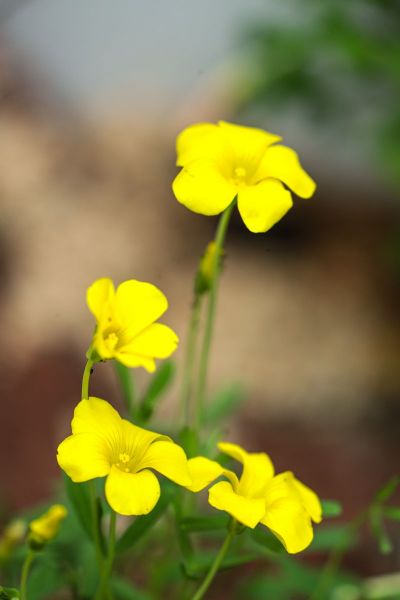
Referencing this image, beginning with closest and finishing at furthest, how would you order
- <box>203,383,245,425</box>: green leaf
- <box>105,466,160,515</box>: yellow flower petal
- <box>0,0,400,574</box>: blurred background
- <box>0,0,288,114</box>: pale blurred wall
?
<box>105,466,160,515</box>: yellow flower petal
<box>203,383,245,425</box>: green leaf
<box>0,0,400,574</box>: blurred background
<box>0,0,288,114</box>: pale blurred wall

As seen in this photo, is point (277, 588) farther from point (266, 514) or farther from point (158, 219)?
point (158, 219)

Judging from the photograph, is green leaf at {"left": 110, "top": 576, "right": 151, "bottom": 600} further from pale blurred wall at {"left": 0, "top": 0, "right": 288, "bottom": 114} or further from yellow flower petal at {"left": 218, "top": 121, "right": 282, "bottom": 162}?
pale blurred wall at {"left": 0, "top": 0, "right": 288, "bottom": 114}

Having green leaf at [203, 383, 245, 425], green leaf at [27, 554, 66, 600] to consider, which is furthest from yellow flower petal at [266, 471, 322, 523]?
green leaf at [203, 383, 245, 425]

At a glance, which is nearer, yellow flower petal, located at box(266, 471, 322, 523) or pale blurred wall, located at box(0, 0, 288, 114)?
yellow flower petal, located at box(266, 471, 322, 523)

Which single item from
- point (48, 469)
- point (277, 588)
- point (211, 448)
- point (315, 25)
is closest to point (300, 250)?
point (315, 25)

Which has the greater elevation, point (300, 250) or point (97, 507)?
point (300, 250)

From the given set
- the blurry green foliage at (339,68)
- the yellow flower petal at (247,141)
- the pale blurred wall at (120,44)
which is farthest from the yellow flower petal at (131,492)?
the pale blurred wall at (120,44)
